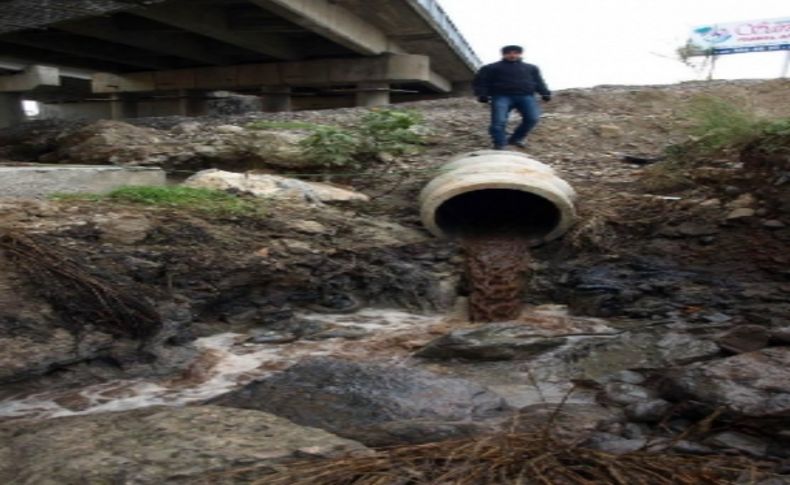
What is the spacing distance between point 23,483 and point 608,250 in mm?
4902

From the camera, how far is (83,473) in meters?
3.05

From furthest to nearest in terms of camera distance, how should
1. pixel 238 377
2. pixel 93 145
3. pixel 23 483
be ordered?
pixel 93 145
pixel 238 377
pixel 23 483

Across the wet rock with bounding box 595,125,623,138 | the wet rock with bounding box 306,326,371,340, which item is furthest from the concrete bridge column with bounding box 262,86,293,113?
the wet rock with bounding box 306,326,371,340

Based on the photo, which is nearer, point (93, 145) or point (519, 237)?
point (519, 237)

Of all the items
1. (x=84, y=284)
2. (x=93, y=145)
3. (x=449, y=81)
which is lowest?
(x=84, y=284)

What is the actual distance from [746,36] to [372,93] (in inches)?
485

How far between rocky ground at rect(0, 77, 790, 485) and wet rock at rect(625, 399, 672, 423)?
1 centimetres

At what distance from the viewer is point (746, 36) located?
21.8 metres

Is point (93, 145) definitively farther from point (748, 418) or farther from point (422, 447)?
point (748, 418)

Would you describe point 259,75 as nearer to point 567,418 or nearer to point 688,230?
point 688,230

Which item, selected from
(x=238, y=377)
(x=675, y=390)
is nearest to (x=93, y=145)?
(x=238, y=377)

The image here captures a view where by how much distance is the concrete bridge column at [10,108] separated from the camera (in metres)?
18.8

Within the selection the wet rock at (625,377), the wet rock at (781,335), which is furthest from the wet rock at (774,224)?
the wet rock at (625,377)

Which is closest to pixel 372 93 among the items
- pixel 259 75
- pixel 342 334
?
pixel 259 75
